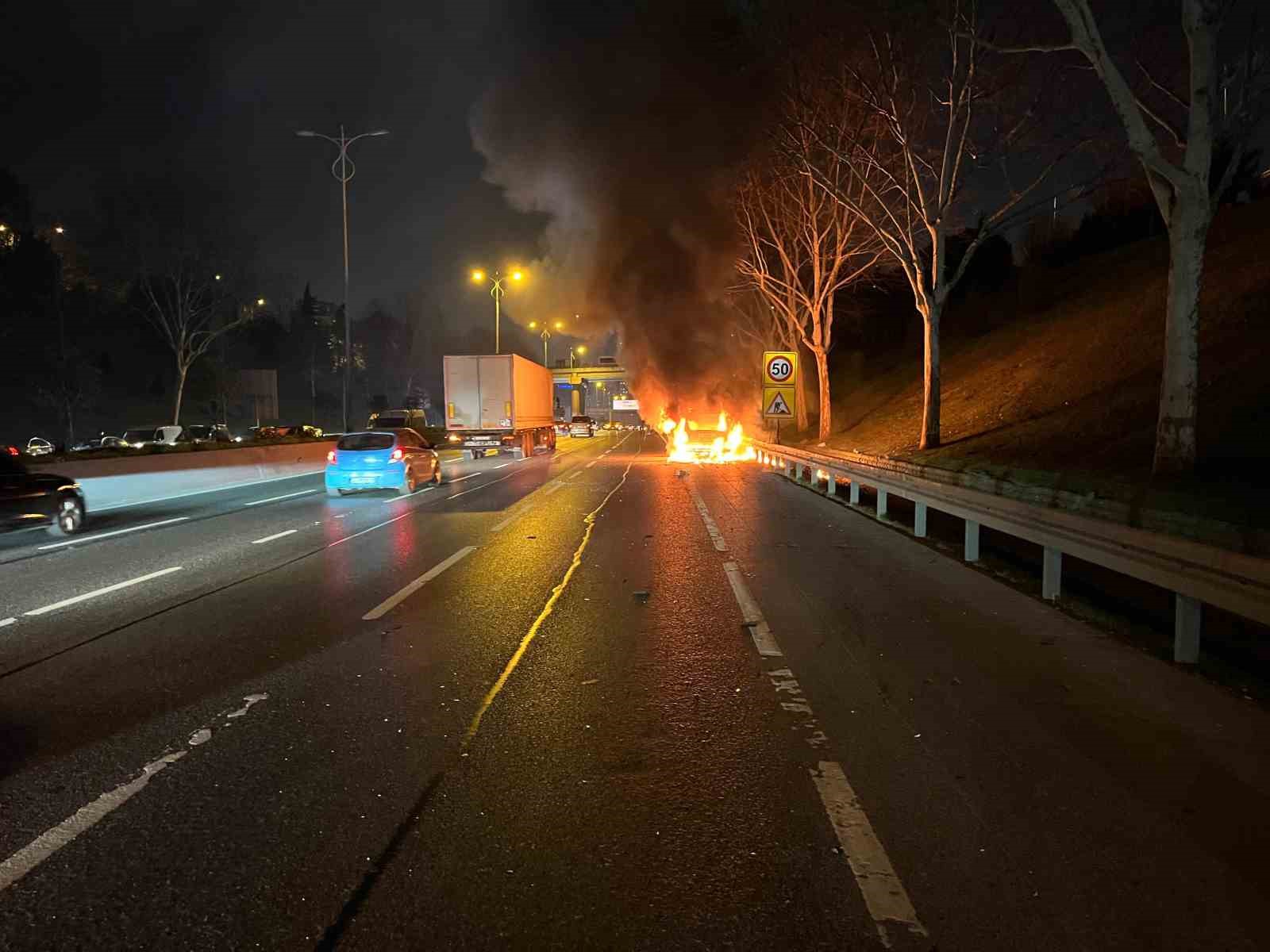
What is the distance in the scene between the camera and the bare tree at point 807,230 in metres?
25.4

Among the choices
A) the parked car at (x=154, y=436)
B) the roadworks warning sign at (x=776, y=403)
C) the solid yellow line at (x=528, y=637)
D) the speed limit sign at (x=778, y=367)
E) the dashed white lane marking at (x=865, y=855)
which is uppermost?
the speed limit sign at (x=778, y=367)

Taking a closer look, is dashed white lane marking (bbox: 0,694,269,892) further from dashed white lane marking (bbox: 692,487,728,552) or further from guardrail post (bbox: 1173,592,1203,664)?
dashed white lane marking (bbox: 692,487,728,552)

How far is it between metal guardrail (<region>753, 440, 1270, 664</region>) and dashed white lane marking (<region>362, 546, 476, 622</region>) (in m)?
6.02

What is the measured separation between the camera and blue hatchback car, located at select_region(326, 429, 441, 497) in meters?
18.6

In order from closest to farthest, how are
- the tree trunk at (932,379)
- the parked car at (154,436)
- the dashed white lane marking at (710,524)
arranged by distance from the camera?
the dashed white lane marking at (710,524), the tree trunk at (932,379), the parked car at (154,436)

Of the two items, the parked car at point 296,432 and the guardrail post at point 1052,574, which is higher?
the parked car at point 296,432

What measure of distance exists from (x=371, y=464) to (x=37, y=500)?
6.95 meters

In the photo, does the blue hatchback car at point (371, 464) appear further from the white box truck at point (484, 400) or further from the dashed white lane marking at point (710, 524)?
the white box truck at point (484, 400)

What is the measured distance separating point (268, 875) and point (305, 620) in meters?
4.25

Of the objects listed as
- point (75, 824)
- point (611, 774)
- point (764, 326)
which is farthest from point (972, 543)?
point (764, 326)

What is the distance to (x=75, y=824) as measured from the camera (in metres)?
3.60

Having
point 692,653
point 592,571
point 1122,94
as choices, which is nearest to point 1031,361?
point 1122,94

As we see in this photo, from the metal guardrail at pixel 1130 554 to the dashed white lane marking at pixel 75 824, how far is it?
20.3 feet

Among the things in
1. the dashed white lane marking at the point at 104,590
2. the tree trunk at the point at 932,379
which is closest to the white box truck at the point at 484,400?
the tree trunk at the point at 932,379
